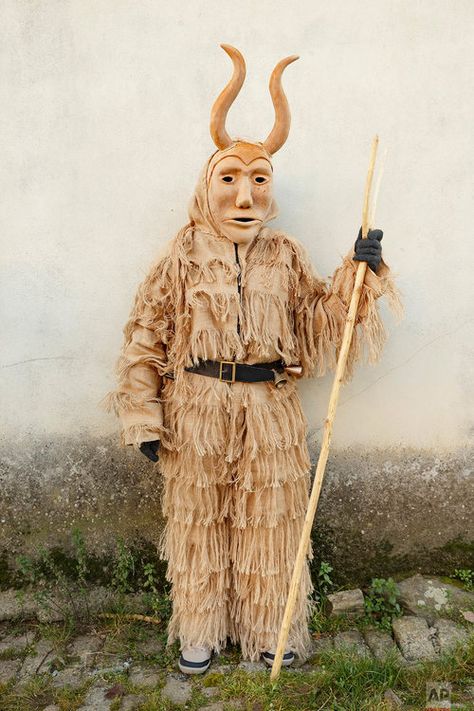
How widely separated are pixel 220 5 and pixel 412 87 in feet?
2.86

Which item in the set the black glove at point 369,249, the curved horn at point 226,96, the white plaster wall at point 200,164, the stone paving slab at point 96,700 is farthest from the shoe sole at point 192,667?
the curved horn at point 226,96

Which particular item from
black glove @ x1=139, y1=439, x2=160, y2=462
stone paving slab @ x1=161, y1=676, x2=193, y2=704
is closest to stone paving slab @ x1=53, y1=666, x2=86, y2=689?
stone paving slab @ x1=161, y1=676, x2=193, y2=704

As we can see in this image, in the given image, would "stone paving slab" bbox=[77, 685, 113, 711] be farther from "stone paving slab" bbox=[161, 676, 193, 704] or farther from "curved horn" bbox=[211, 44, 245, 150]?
"curved horn" bbox=[211, 44, 245, 150]

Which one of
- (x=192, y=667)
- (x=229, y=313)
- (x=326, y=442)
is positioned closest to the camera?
(x=326, y=442)

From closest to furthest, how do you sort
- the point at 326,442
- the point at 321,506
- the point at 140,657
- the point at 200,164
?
the point at 326,442
the point at 140,657
the point at 200,164
the point at 321,506

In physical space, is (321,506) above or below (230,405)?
below

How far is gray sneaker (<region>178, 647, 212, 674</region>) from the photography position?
2.34 m

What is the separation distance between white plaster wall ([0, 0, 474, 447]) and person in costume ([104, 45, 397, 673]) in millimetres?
374

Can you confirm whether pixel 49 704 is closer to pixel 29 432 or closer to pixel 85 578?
pixel 85 578

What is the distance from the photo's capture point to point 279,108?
7.06 ft

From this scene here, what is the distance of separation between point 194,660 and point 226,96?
212 centimetres

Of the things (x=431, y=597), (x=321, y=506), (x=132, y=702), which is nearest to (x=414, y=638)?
(x=431, y=597)

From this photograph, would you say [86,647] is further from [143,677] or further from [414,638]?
[414,638]

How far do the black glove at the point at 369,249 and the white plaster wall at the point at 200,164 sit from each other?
54 cm
